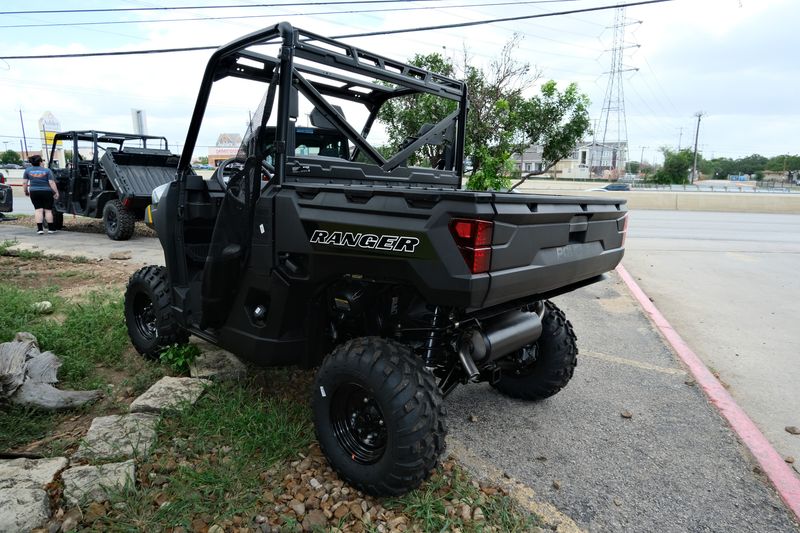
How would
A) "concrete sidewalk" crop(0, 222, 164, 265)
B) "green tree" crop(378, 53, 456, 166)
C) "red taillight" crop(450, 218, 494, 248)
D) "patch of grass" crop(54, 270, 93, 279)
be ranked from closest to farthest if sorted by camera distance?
"red taillight" crop(450, 218, 494, 248) → "patch of grass" crop(54, 270, 93, 279) → "green tree" crop(378, 53, 456, 166) → "concrete sidewalk" crop(0, 222, 164, 265)

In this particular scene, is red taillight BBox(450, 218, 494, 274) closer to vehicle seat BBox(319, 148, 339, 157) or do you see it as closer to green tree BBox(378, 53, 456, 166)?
vehicle seat BBox(319, 148, 339, 157)

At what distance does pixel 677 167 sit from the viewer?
61375 mm

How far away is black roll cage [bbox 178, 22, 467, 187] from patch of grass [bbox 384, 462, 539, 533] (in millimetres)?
1752

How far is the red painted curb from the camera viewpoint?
296 cm

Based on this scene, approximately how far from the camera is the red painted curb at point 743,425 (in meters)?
2.96

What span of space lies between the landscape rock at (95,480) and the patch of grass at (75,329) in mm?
1337

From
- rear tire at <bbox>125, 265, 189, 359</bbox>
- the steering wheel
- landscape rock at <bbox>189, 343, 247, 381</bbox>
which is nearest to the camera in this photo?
the steering wheel

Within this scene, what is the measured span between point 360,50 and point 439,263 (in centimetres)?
162

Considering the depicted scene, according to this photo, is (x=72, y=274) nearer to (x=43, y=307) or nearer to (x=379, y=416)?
(x=43, y=307)

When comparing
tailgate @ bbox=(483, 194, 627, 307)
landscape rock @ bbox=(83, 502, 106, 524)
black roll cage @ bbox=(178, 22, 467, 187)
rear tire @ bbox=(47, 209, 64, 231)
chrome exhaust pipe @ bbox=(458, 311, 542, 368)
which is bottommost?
landscape rock @ bbox=(83, 502, 106, 524)

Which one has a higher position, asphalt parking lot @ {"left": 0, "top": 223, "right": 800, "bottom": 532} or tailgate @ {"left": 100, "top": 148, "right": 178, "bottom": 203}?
tailgate @ {"left": 100, "top": 148, "right": 178, "bottom": 203}

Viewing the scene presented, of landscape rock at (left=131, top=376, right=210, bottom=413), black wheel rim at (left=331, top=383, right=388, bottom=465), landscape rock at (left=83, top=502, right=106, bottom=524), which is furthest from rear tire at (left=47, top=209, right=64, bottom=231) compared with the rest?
black wheel rim at (left=331, top=383, right=388, bottom=465)

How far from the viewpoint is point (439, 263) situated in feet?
7.31

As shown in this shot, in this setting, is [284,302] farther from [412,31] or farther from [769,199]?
[769,199]
